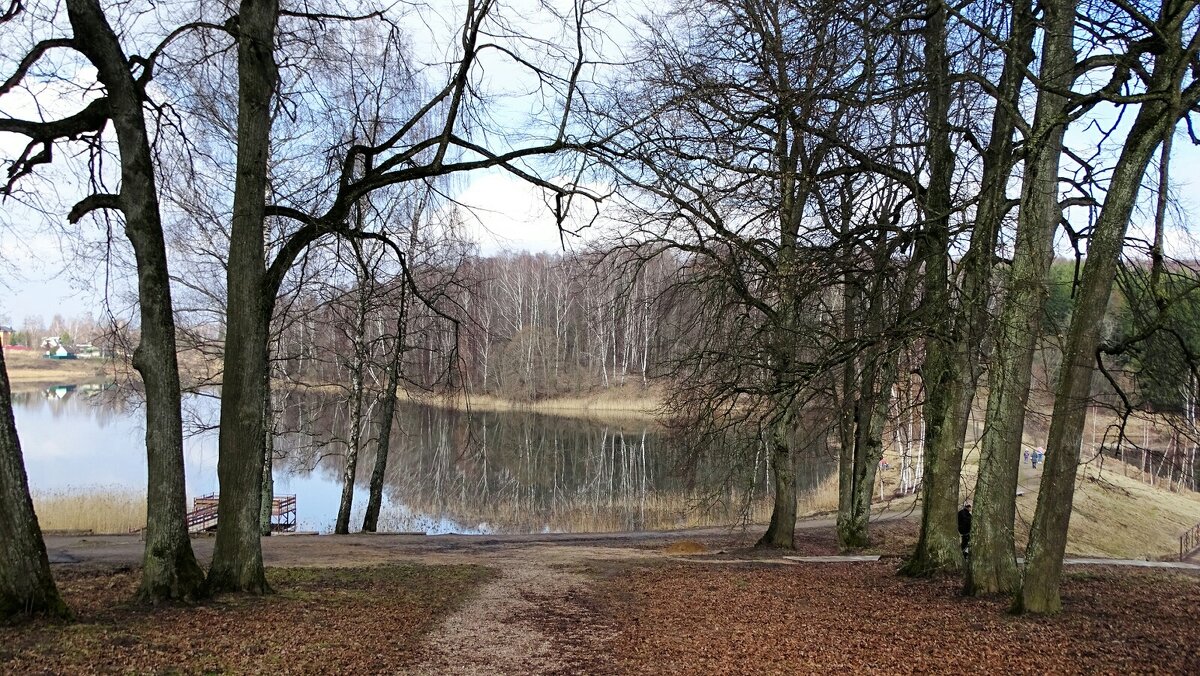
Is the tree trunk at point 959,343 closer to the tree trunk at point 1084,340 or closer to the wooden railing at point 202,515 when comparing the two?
the tree trunk at point 1084,340

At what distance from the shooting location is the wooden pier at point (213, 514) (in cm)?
1984

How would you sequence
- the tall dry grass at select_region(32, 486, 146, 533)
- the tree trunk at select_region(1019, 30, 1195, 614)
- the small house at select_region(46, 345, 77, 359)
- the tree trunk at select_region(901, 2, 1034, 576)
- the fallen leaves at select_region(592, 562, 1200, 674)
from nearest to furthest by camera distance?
the fallen leaves at select_region(592, 562, 1200, 674)
the tree trunk at select_region(1019, 30, 1195, 614)
the tree trunk at select_region(901, 2, 1034, 576)
the tall dry grass at select_region(32, 486, 146, 533)
the small house at select_region(46, 345, 77, 359)

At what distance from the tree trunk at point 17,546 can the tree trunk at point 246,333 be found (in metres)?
1.85

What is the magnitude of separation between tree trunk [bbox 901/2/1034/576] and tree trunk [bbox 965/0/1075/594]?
0.28 m

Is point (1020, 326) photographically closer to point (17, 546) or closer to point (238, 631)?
point (238, 631)

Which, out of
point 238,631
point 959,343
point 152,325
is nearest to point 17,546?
point 238,631

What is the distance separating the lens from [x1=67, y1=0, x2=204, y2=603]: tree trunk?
7.49 m

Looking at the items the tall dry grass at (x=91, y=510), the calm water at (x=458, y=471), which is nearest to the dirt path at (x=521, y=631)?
the calm water at (x=458, y=471)

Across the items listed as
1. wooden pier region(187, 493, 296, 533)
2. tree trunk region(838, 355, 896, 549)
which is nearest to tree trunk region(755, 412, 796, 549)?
tree trunk region(838, 355, 896, 549)

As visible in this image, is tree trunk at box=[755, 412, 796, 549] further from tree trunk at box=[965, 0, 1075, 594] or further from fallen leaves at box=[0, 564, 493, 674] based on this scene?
fallen leaves at box=[0, 564, 493, 674]

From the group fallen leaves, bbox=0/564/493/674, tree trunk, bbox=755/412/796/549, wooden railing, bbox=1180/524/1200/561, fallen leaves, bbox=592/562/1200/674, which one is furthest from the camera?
wooden railing, bbox=1180/524/1200/561

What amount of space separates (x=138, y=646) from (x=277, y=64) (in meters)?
5.69

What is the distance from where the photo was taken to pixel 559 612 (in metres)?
8.90

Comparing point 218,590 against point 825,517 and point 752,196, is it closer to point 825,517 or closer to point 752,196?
point 752,196
